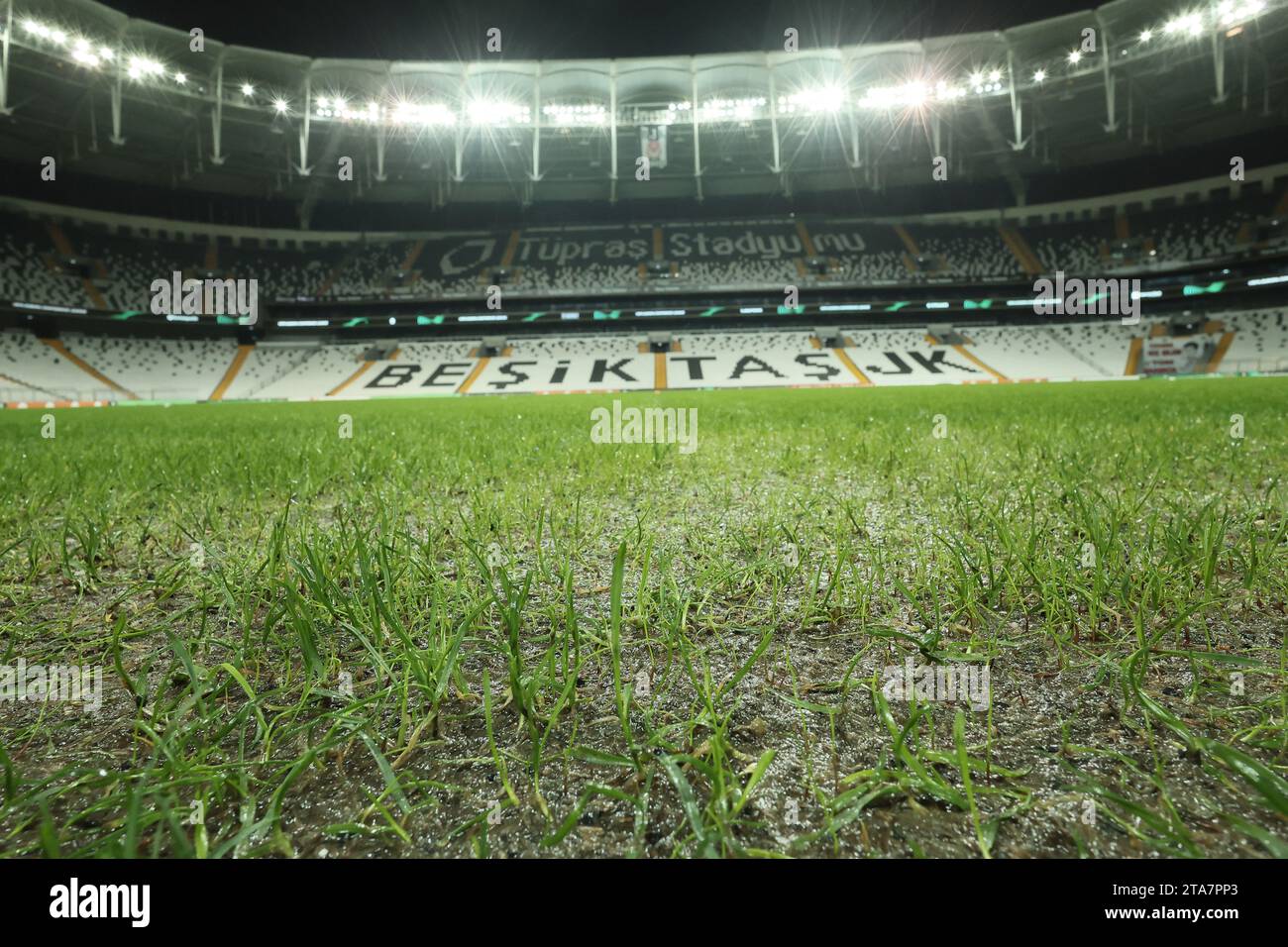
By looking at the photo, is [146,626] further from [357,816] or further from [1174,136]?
[1174,136]

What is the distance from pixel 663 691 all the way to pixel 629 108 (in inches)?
1720

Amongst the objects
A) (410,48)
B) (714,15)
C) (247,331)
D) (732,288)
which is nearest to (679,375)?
(732,288)

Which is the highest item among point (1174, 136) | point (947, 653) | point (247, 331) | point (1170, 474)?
point (1174, 136)

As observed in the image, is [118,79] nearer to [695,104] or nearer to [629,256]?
[629,256]

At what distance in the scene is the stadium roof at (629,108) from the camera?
1081 inches

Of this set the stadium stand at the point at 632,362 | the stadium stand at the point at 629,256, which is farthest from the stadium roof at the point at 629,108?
the stadium stand at the point at 632,362

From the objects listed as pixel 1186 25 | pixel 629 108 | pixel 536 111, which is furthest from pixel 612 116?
pixel 1186 25

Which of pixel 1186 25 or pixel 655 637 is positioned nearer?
pixel 655 637

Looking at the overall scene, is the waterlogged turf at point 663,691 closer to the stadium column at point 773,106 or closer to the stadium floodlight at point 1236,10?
the stadium column at point 773,106

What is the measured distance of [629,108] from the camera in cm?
3706

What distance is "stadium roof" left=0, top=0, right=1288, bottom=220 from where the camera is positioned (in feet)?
90.1

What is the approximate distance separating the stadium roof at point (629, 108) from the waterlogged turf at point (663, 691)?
38383 mm
